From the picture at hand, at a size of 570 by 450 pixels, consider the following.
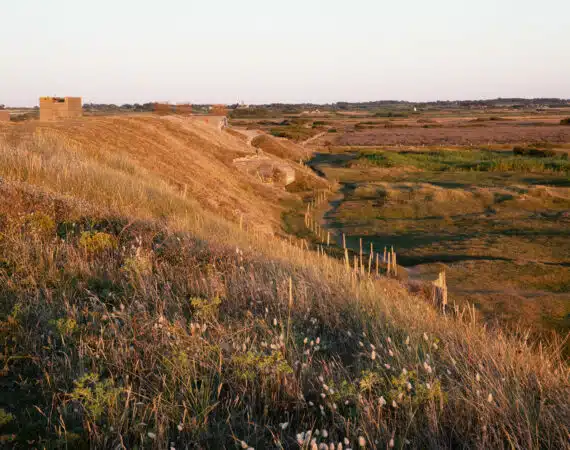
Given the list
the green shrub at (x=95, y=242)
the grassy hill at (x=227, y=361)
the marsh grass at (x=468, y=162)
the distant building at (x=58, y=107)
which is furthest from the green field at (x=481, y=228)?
the distant building at (x=58, y=107)

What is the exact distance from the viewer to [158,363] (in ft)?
15.5

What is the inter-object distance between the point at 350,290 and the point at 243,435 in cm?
328

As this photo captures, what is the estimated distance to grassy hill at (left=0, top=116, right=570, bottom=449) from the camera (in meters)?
3.91

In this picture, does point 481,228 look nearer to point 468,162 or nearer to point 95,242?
point 95,242

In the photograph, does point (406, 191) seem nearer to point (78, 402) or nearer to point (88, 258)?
point (88, 258)

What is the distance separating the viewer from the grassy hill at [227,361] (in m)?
3.91

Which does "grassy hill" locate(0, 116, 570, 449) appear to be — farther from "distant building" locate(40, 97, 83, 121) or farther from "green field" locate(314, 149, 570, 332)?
"distant building" locate(40, 97, 83, 121)

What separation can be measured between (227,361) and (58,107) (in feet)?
114

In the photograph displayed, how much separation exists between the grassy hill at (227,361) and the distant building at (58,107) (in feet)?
91.2

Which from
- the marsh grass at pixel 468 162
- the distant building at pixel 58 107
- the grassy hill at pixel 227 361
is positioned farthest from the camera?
the marsh grass at pixel 468 162

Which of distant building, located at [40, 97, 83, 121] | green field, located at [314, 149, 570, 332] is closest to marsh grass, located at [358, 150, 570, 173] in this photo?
green field, located at [314, 149, 570, 332]

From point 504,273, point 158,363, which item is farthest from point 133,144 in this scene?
point 158,363

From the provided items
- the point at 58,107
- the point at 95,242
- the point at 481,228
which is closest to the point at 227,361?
the point at 95,242

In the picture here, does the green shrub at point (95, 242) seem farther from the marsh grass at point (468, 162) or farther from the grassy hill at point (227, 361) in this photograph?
the marsh grass at point (468, 162)
